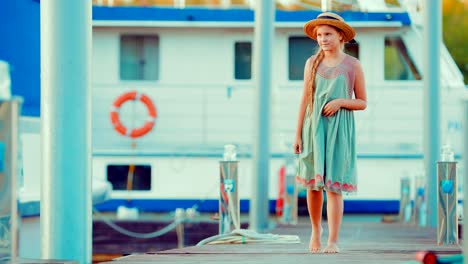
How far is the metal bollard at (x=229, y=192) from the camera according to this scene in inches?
Answer: 329

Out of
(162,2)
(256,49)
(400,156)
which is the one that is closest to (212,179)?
(400,156)

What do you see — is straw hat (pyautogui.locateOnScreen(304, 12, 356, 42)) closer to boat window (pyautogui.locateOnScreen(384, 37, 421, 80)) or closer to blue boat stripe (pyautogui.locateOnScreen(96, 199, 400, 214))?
blue boat stripe (pyautogui.locateOnScreen(96, 199, 400, 214))

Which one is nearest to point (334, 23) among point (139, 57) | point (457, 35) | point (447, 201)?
point (447, 201)

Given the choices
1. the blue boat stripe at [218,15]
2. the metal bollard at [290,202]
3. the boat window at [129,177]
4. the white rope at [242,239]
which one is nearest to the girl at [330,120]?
the white rope at [242,239]

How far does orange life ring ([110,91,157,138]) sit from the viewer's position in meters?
15.8

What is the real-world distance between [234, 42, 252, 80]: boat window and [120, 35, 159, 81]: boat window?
1.31 m

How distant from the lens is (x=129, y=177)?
15.8 meters

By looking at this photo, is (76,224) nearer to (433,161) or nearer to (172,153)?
(433,161)

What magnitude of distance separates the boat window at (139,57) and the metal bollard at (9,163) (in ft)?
42.4

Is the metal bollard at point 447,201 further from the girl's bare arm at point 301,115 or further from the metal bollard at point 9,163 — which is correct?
the metal bollard at point 9,163

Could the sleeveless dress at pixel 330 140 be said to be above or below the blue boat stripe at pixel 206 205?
above

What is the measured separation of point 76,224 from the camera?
15.9 ft

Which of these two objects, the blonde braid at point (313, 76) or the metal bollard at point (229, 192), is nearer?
the blonde braid at point (313, 76)

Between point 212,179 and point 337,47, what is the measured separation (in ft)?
31.3
